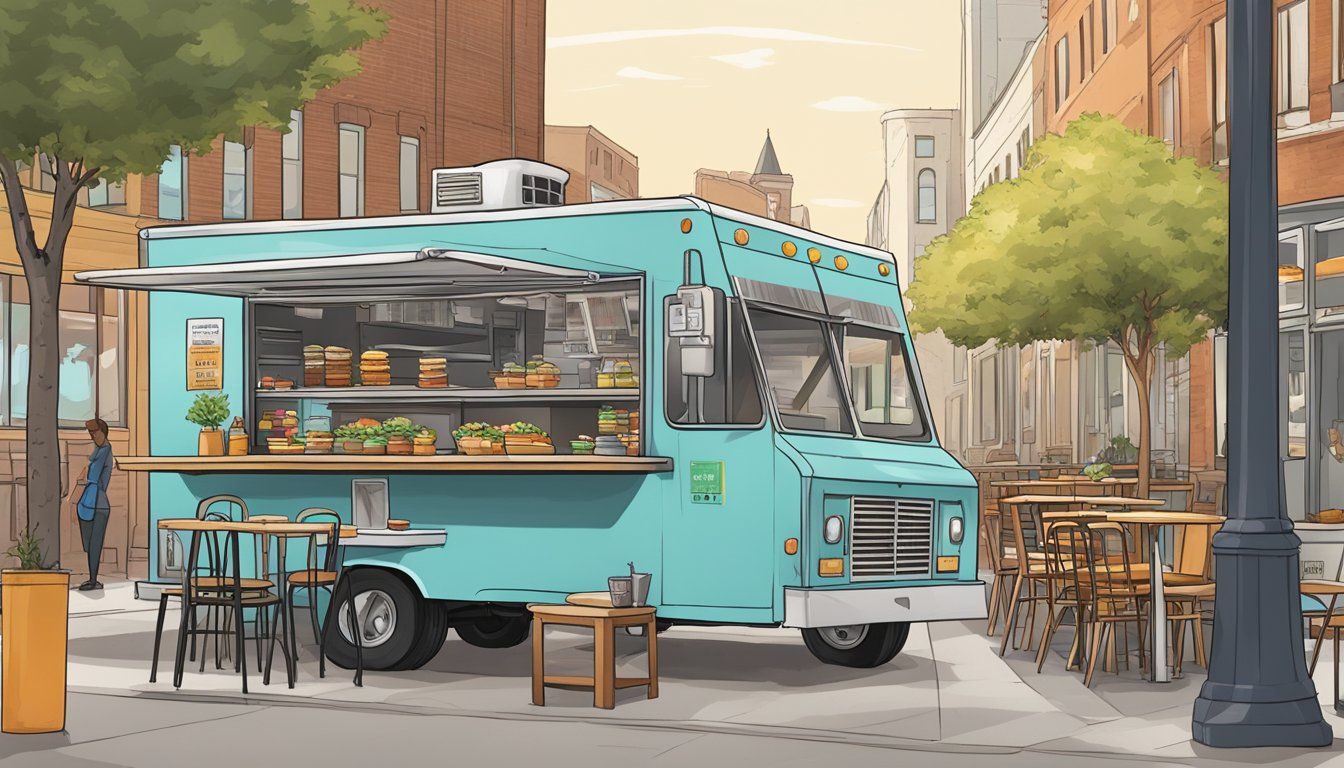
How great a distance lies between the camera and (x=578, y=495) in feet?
39.2

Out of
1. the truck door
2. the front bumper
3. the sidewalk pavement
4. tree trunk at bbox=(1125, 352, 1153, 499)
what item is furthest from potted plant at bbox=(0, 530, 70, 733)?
tree trunk at bbox=(1125, 352, 1153, 499)

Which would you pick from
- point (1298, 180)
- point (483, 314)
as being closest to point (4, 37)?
point (483, 314)

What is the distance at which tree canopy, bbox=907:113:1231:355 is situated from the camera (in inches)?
833

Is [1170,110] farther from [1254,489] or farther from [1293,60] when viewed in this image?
[1254,489]

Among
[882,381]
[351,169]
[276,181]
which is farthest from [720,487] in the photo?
[351,169]

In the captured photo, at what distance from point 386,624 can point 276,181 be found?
51.9 ft

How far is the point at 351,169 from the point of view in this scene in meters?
28.7

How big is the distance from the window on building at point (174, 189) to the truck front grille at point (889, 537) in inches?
605

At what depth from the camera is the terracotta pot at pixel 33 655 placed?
31.3ft

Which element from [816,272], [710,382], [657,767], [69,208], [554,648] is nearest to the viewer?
[657,767]

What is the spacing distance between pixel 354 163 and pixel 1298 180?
1440 centimetres

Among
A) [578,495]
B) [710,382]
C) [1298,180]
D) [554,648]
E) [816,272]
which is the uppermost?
[1298,180]

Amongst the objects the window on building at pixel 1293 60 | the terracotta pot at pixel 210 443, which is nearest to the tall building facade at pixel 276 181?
the terracotta pot at pixel 210 443

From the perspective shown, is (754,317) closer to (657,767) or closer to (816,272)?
(816,272)
